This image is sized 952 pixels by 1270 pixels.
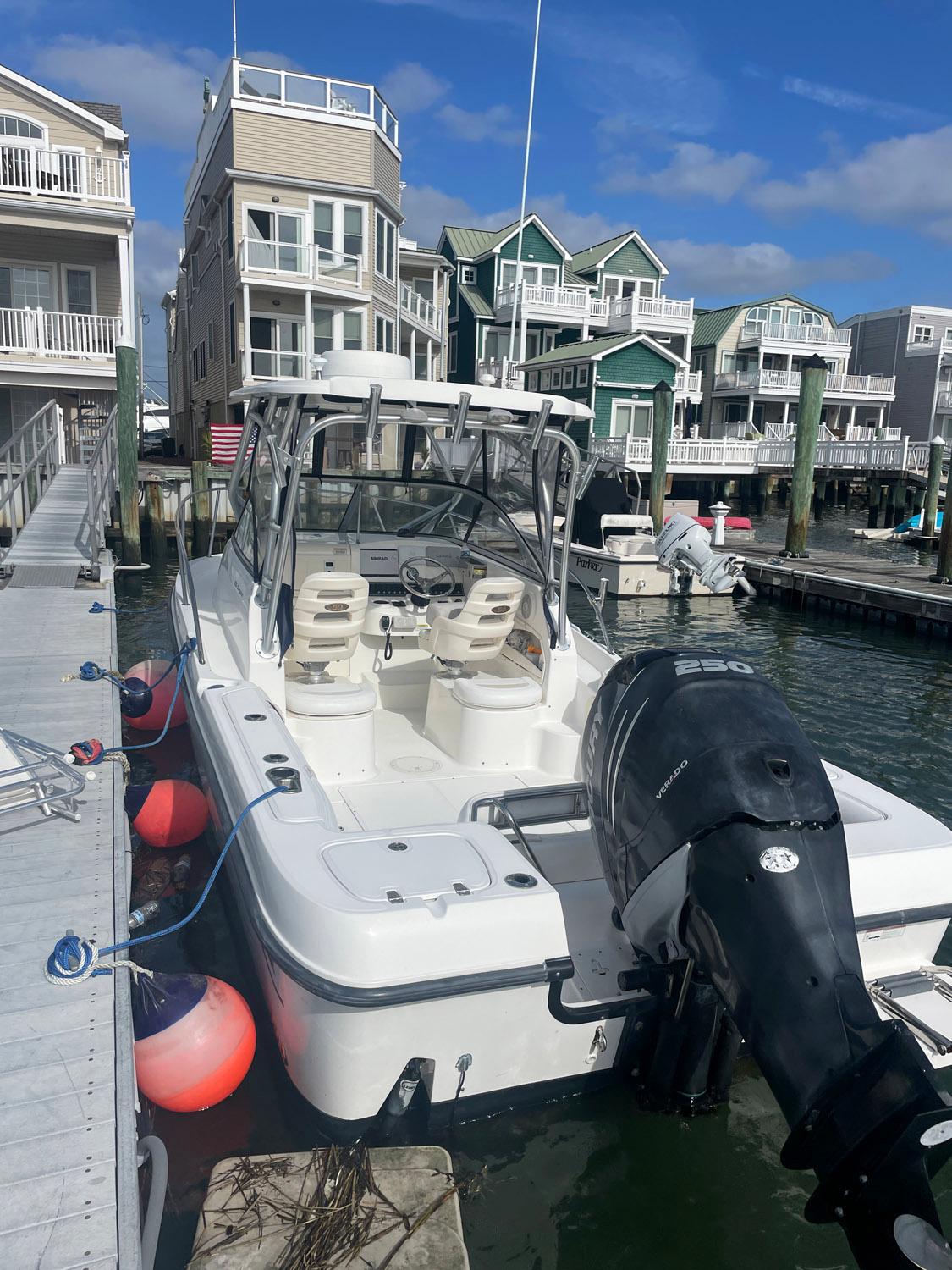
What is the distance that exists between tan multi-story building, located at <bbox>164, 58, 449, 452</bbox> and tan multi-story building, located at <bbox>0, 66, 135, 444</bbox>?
2868mm

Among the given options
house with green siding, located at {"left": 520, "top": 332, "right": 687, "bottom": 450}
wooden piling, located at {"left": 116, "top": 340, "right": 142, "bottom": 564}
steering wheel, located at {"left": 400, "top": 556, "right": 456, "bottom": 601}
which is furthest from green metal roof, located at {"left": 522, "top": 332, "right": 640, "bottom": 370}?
steering wheel, located at {"left": 400, "top": 556, "right": 456, "bottom": 601}

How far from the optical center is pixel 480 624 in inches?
206

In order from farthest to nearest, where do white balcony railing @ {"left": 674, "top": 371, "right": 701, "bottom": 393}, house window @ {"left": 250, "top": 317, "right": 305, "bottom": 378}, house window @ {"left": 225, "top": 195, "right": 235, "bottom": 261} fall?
white balcony railing @ {"left": 674, "top": 371, "right": 701, "bottom": 393} → house window @ {"left": 250, "top": 317, "right": 305, "bottom": 378} → house window @ {"left": 225, "top": 195, "right": 235, "bottom": 261}

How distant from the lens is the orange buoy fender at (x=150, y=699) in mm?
6688

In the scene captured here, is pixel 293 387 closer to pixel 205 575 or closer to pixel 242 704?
pixel 242 704

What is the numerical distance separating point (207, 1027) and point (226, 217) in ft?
73.1

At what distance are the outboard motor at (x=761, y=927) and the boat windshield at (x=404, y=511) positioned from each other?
8.94 ft

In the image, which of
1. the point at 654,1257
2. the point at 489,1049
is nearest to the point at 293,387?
the point at 489,1049

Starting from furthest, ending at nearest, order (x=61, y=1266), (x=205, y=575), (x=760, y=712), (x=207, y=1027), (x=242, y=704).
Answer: (x=205, y=575), (x=242, y=704), (x=207, y=1027), (x=760, y=712), (x=61, y=1266)

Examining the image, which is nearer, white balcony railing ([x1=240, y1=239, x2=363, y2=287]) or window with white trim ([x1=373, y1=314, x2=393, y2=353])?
white balcony railing ([x1=240, y1=239, x2=363, y2=287])

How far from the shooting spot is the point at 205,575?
7555 mm

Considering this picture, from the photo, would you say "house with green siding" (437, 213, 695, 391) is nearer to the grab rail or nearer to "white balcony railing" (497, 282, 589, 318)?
"white balcony railing" (497, 282, 589, 318)

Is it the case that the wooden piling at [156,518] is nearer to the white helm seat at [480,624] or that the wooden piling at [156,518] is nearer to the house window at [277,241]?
the house window at [277,241]

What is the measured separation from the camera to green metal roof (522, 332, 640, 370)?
30.5m
